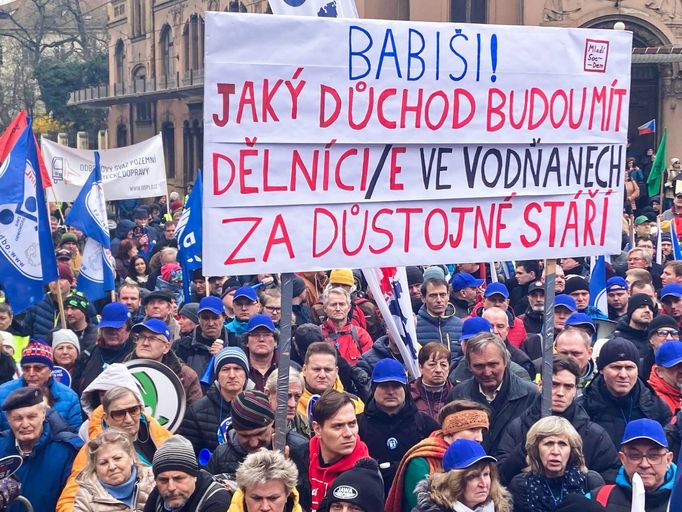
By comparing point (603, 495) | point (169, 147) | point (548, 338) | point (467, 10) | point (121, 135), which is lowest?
point (603, 495)

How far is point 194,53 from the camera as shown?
45.1 metres

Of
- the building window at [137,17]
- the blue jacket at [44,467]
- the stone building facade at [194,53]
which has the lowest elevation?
the blue jacket at [44,467]

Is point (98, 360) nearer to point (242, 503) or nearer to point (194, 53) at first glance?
point (242, 503)

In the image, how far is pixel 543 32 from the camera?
18.9 ft

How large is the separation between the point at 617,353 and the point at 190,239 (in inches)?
233

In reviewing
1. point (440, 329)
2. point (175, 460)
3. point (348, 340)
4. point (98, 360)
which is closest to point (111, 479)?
point (175, 460)

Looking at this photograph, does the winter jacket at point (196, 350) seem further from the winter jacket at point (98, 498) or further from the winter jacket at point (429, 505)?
the winter jacket at point (429, 505)

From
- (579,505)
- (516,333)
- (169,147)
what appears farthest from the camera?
(169,147)

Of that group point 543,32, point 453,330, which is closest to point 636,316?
point 453,330

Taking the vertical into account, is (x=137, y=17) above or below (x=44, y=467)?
above

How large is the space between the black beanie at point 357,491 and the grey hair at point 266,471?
18 centimetres

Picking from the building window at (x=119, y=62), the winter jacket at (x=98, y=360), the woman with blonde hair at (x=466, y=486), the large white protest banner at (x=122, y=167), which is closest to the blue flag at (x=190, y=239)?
the winter jacket at (x=98, y=360)

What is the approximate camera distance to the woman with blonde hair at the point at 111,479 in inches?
219

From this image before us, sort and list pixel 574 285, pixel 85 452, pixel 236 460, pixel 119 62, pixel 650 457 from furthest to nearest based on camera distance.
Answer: pixel 119 62
pixel 574 285
pixel 85 452
pixel 236 460
pixel 650 457
